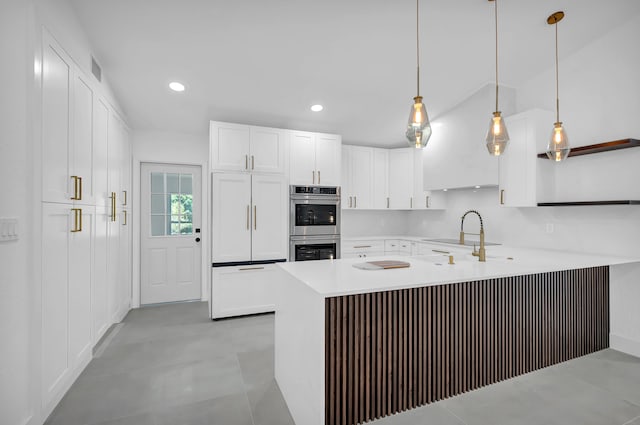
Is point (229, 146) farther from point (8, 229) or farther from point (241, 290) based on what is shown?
point (8, 229)

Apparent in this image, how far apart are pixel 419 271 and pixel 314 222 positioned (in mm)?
2224

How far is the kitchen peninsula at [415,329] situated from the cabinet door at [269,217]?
5.45 feet

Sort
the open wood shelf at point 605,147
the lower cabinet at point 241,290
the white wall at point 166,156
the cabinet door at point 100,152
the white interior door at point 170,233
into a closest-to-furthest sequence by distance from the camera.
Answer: the open wood shelf at point 605,147, the cabinet door at point 100,152, the lower cabinet at point 241,290, the white wall at point 166,156, the white interior door at point 170,233

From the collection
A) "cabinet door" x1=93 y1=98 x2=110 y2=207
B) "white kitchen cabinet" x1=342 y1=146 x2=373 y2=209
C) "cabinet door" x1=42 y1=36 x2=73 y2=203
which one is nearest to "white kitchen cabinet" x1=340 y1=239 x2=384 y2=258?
"white kitchen cabinet" x1=342 y1=146 x2=373 y2=209

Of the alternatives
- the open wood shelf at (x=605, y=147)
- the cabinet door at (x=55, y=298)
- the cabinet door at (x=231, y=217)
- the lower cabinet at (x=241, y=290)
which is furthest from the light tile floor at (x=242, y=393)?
the open wood shelf at (x=605, y=147)

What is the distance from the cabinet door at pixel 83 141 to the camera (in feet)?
7.45

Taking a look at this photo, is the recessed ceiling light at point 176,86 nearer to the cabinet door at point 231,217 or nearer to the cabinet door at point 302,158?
the cabinet door at point 231,217

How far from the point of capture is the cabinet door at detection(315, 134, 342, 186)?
4246 millimetres

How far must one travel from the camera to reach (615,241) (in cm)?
284

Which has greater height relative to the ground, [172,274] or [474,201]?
[474,201]

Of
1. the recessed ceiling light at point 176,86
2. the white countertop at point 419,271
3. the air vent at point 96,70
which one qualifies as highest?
the recessed ceiling light at point 176,86

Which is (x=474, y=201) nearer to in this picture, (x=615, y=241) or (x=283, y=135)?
(x=615, y=241)

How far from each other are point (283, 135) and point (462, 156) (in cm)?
244

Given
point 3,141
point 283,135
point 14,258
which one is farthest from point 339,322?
point 283,135
